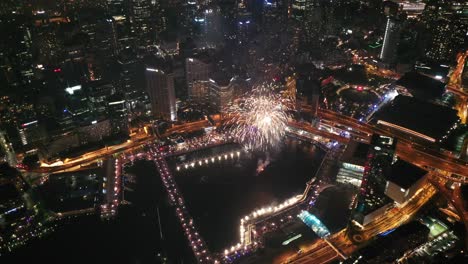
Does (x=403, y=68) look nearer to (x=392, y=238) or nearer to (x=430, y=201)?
(x=430, y=201)

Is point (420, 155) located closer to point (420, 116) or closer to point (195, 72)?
point (420, 116)

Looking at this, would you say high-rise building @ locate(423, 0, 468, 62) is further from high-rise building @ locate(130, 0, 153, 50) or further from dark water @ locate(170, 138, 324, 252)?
high-rise building @ locate(130, 0, 153, 50)

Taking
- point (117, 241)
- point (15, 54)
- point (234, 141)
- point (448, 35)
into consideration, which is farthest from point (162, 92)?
point (448, 35)

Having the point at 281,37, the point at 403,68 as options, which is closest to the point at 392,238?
the point at 403,68

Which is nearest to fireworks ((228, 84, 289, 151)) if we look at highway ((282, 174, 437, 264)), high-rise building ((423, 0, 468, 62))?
highway ((282, 174, 437, 264))

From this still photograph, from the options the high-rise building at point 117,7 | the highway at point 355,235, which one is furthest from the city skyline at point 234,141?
the high-rise building at point 117,7

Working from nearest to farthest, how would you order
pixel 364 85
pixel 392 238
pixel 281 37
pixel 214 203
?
pixel 392 238, pixel 214 203, pixel 364 85, pixel 281 37

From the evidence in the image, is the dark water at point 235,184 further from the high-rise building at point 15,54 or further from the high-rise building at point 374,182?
the high-rise building at point 15,54
